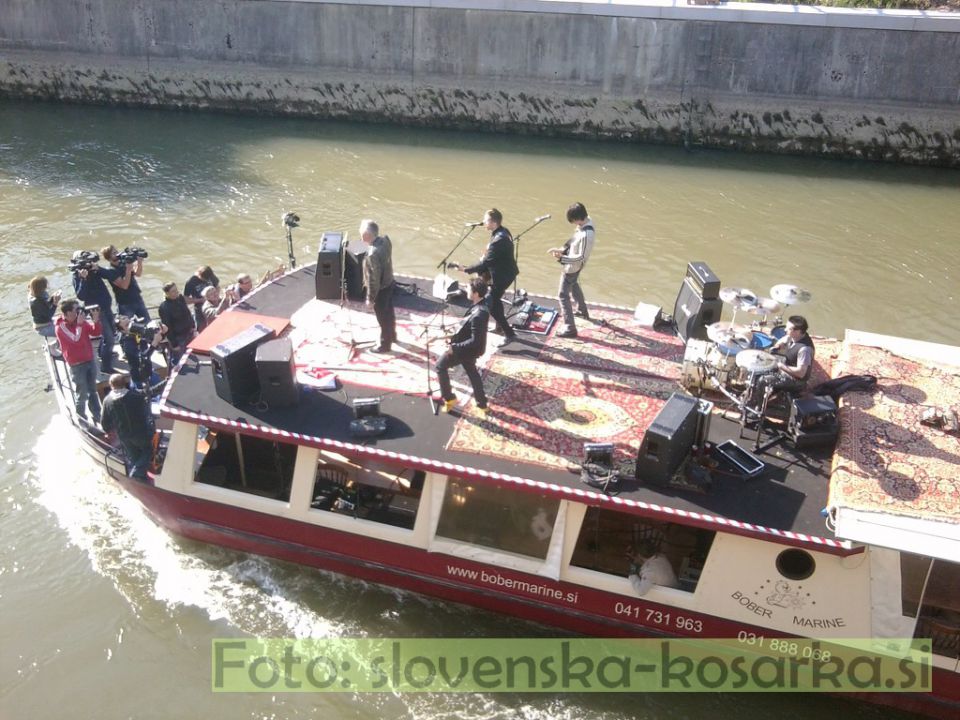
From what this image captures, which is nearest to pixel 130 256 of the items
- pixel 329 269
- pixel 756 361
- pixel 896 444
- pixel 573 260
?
pixel 329 269

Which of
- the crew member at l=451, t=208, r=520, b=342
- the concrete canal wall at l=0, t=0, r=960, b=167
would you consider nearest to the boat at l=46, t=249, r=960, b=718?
the crew member at l=451, t=208, r=520, b=342

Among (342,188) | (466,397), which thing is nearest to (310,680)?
(466,397)

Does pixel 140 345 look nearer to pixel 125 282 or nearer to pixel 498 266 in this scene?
pixel 125 282

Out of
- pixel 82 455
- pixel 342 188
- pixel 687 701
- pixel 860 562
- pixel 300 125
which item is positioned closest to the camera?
pixel 860 562

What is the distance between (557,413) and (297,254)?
11.5 m

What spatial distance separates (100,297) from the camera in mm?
12438

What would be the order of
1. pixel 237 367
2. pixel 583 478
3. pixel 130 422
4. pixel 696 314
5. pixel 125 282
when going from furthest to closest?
pixel 125 282 → pixel 696 314 → pixel 130 422 → pixel 237 367 → pixel 583 478

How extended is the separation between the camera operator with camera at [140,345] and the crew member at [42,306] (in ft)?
4.87

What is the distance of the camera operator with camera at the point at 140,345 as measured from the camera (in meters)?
11.5

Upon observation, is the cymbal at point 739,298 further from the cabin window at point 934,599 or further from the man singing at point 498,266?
the cabin window at point 934,599

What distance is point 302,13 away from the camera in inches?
1138

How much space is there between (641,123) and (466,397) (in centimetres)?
2041

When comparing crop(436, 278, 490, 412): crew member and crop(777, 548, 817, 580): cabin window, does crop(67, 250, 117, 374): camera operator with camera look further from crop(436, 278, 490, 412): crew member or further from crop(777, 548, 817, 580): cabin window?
crop(777, 548, 817, 580): cabin window

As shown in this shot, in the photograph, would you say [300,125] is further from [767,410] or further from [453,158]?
[767,410]
